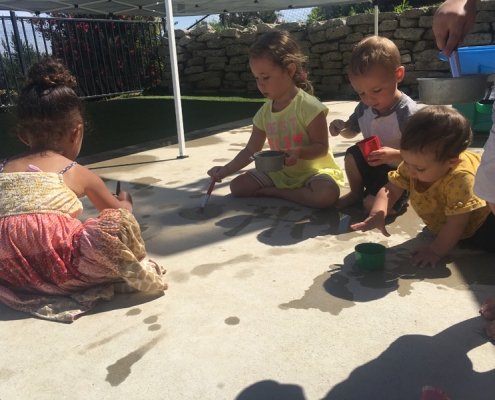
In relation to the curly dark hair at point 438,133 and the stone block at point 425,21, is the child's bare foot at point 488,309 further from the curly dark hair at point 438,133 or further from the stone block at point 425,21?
the stone block at point 425,21

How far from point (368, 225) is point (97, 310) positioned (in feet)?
3.68

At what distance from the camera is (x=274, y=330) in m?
1.55

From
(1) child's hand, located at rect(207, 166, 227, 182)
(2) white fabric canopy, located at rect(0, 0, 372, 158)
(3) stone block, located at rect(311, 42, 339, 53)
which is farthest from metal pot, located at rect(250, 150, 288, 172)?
(3) stone block, located at rect(311, 42, 339, 53)

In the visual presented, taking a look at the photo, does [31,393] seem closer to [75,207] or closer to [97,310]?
[97,310]

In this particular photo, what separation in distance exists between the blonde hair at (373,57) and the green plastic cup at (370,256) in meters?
1.01

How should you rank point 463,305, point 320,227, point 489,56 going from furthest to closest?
1. point 489,56
2. point 320,227
3. point 463,305

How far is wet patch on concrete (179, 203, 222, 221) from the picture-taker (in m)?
2.69

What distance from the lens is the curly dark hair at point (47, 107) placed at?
186cm

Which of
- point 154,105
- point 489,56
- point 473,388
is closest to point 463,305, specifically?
point 473,388

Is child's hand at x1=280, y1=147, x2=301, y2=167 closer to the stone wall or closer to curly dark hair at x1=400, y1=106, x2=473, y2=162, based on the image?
curly dark hair at x1=400, y1=106, x2=473, y2=162

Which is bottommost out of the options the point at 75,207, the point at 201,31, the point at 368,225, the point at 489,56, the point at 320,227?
the point at 320,227

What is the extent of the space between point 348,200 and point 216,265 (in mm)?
1045

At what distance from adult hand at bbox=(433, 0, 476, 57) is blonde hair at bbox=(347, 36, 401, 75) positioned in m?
0.64

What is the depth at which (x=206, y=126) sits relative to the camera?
5.89m
